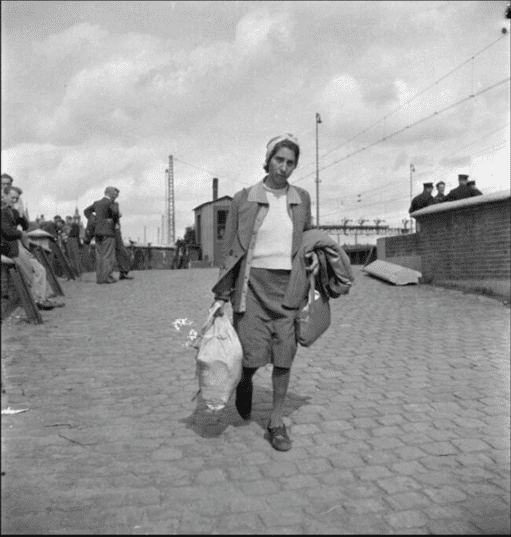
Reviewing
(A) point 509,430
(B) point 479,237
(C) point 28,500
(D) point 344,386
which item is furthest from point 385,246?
(C) point 28,500

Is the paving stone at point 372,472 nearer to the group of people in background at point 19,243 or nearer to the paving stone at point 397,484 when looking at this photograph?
the paving stone at point 397,484

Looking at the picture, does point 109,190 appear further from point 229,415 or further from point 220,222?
point 220,222

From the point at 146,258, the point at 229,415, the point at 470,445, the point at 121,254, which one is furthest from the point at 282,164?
the point at 146,258

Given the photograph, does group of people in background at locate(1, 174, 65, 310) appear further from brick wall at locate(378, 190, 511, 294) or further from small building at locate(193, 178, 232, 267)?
small building at locate(193, 178, 232, 267)

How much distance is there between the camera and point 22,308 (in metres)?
9.37

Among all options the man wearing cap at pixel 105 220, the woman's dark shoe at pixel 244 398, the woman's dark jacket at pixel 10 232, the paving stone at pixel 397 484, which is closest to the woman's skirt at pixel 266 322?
the woman's dark shoe at pixel 244 398

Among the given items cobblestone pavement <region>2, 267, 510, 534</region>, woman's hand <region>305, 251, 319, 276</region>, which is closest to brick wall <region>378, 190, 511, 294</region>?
cobblestone pavement <region>2, 267, 510, 534</region>

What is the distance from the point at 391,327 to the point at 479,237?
146 inches

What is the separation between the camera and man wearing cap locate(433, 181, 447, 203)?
14.2 m

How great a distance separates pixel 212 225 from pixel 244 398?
46072 millimetres

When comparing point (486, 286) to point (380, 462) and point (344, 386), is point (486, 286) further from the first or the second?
point (380, 462)

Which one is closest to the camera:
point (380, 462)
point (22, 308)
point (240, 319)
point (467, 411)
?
point (380, 462)

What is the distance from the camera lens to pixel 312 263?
405 centimetres

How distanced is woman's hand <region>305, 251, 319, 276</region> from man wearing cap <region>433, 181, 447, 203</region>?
1072 cm
